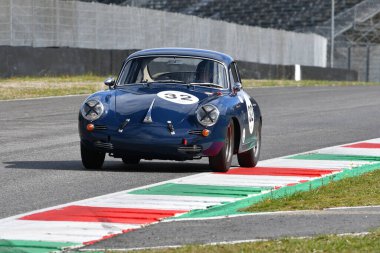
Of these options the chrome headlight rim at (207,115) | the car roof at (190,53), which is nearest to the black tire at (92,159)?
the chrome headlight rim at (207,115)

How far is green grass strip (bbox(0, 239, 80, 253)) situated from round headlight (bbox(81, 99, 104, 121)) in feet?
16.1

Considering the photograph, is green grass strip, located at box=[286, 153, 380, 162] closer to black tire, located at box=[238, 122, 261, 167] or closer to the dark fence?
black tire, located at box=[238, 122, 261, 167]

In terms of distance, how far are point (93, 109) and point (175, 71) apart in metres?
1.40

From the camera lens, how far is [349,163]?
14656mm

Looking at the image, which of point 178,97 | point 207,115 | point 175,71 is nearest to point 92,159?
point 178,97

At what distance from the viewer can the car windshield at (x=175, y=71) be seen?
1402 centimetres

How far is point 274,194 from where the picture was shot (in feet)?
37.0

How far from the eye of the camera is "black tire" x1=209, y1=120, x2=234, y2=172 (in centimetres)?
1314

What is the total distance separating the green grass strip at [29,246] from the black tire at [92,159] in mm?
5122

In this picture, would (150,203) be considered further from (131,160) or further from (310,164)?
(310,164)

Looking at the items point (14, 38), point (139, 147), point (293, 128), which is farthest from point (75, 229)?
point (14, 38)

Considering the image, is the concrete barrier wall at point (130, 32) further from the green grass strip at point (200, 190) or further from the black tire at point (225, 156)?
the green grass strip at point (200, 190)

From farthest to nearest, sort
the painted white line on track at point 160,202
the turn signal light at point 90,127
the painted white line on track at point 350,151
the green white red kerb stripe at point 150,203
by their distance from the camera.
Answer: the painted white line on track at point 350,151, the turn signal light at point 90,127, the painted white line on track at point 160,202, the green white red kerb stripe at point 150,203

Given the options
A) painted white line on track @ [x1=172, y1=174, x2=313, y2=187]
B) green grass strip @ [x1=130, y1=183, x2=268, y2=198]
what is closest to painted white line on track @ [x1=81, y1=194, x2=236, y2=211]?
green grass strip @ [x1=130, y1=183, x2=268, y2=198]
